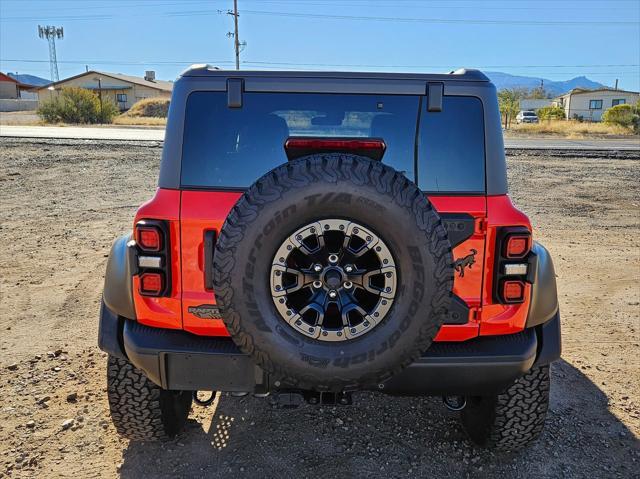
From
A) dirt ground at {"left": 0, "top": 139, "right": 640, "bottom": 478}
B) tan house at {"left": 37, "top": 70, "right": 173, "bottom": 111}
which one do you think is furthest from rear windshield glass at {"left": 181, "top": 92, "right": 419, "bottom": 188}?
tan house at {"left": 37, "top": 70, "right": 173, "bottom": 111}

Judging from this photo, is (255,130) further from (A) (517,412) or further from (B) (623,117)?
(B) (623,117)

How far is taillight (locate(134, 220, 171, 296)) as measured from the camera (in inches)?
90.5

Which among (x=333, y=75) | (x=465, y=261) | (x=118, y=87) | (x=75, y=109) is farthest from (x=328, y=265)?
(x=118, y=87)

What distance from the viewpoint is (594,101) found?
64.9 meters

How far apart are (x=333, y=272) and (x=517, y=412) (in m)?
1.39

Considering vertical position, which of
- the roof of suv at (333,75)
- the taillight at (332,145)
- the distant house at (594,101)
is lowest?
the taillight at (332,145)

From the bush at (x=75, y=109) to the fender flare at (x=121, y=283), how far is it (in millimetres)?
39421

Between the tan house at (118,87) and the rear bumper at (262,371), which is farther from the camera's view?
the tan house at (118,87)

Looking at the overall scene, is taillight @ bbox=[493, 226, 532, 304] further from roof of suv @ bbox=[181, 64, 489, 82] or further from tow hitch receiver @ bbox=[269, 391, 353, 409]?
tow hitch receiver @ bbox=[269, 391, 353, 409]

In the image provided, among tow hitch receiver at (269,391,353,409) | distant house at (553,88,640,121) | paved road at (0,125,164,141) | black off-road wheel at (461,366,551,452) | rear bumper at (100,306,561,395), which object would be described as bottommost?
black off-road wheel at (461,366,551,452)

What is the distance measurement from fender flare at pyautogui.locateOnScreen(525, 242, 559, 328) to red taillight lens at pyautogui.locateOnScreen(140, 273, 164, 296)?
5.24 feet

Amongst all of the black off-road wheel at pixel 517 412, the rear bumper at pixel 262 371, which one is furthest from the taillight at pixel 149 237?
the black off-road wheel at pixel 517 412

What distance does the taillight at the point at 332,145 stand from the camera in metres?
2.14

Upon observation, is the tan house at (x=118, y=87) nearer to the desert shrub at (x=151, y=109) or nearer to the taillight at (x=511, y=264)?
the desert shrub at (x=151, y=109)
